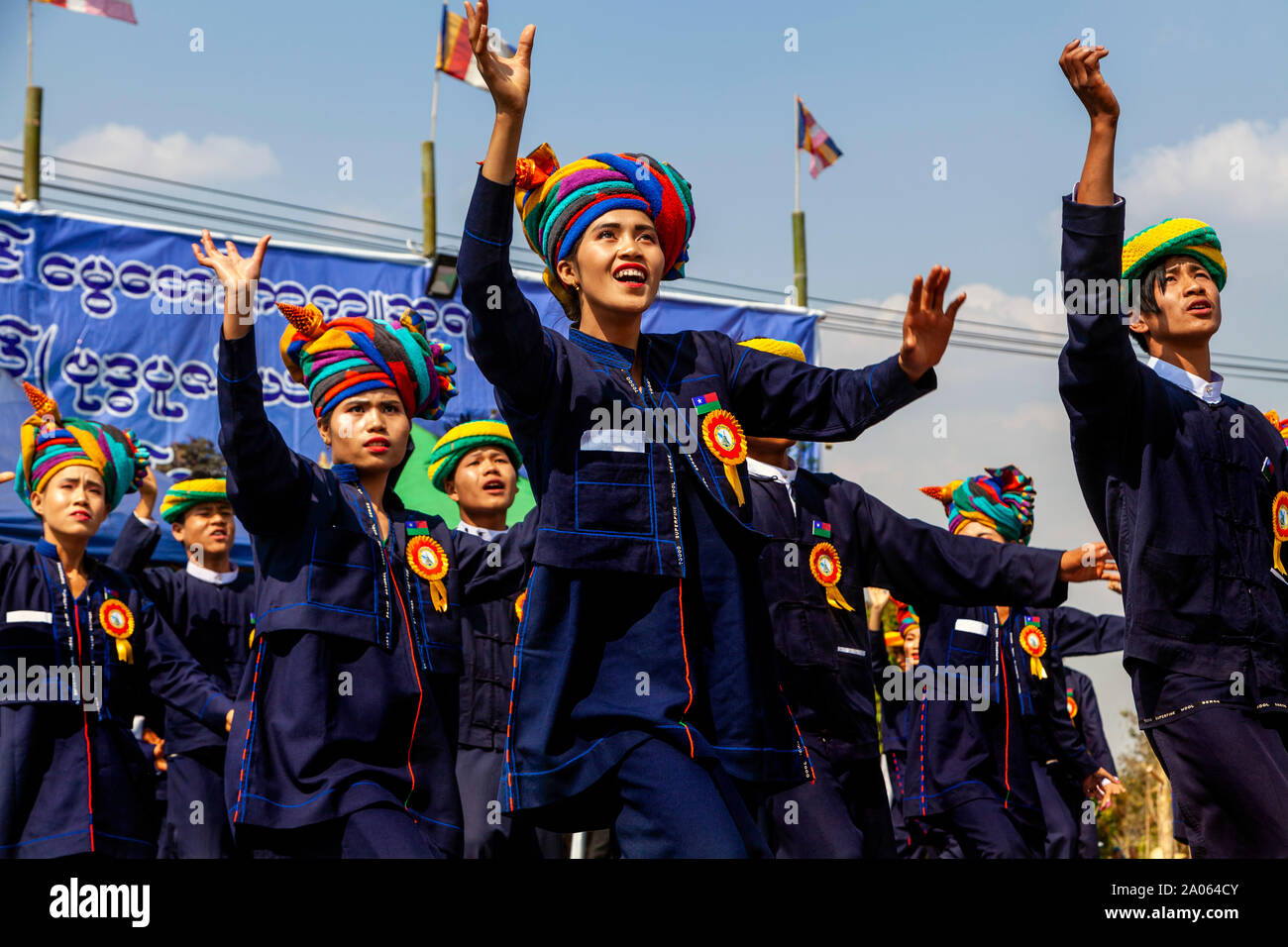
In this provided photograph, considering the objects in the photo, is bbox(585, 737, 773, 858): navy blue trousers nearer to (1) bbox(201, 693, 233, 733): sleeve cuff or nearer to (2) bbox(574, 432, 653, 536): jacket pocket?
(2) bbox(574, 432, 653, 536): jacket pocket

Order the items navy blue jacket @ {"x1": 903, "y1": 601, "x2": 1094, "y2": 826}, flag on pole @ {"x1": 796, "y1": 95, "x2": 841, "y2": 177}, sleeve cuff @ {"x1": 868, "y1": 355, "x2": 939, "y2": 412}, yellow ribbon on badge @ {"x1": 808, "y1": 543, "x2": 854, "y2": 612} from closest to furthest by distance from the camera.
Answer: sleeve cuff @ {"x1": 868, "y1": 355, "x2": 939, "y2": 412} → yellow ribbon on badge @ {"x1": 808, "y1": 543, "x2": 854, "y2": 612} → navy blue jacket @ {"x1": 903, "y1": 601, "x2": 1094, "y2": 826} → flag on pole @ {"x1": 796, "y1": 95, "x2": 841, "y2": 177}

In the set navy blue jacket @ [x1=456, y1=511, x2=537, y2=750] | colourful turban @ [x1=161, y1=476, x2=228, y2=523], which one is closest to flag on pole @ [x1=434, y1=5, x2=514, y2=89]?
colourful turban @ [x1=161, y1=476, x2=228, y2=523]

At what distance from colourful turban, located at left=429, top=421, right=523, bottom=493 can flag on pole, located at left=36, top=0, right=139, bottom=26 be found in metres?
7.65

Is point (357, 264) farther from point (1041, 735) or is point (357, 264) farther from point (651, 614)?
point (651, 614)

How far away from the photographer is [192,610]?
9719 millimetres

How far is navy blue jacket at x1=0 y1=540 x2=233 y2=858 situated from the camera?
651 cm

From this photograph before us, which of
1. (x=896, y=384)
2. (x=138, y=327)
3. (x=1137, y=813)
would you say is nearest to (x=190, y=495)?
(x=138, y=327)

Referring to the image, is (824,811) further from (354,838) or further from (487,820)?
(487,820)

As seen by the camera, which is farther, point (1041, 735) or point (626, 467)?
point (1041, 735)

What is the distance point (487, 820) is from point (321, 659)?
3.44 meters

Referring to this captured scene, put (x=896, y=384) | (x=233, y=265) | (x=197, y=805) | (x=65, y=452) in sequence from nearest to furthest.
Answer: (x=896, y=384)
(x=233, y=265)
(x=65, y=452)
(x=197, y=805)

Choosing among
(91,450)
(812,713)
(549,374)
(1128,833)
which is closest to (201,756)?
(91,450)

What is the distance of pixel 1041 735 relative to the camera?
29.8 feet

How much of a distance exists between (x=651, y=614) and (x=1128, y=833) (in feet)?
85.0
